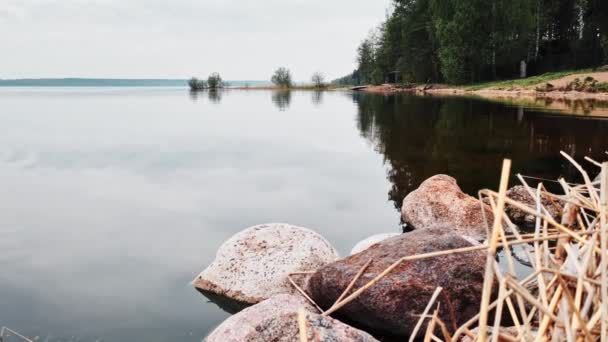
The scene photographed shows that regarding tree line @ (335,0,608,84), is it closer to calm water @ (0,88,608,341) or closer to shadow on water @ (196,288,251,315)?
calm water @ (0,88,608,341)

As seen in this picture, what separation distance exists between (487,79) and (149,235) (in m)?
69.6

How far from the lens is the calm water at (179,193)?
304 inches

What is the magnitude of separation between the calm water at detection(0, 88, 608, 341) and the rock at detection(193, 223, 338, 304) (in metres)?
0.39

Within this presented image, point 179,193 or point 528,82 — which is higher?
→ point 528,82

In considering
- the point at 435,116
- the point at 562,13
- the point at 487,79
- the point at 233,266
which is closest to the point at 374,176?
the point at 233,266

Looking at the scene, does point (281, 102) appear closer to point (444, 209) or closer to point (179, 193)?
point (179, 193)

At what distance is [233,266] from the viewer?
7816 millimetres

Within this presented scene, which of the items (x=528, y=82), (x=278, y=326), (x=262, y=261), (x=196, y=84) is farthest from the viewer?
(x=196, y=84)

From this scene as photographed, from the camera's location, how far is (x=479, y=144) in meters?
22.1

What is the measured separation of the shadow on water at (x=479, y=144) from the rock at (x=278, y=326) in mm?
8089

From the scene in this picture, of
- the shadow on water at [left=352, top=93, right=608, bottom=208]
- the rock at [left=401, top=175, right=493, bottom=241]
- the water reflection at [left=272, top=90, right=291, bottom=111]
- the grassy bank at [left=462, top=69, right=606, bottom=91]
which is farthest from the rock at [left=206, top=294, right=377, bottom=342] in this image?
the grassy bank at [left=462, top=69, right=606, bottom=91]

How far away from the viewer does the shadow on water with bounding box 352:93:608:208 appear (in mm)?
16031

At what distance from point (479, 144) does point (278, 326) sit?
1879cm

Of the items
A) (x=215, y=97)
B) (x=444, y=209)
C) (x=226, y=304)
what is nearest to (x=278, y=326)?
(x=226, y=304)
